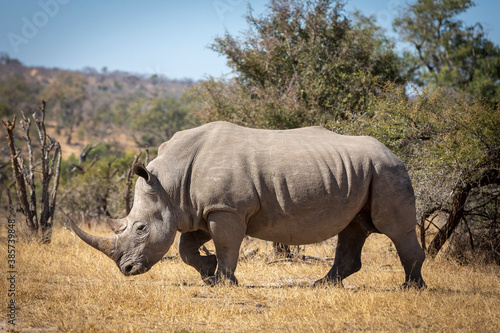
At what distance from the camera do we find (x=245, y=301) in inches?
245

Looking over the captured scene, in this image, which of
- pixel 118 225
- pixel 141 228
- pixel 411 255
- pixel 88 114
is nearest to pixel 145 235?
pixel 141 228

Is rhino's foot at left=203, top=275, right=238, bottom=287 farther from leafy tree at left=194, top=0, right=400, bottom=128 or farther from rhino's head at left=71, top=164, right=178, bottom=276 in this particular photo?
leafy tree at left=194, top=0, right=400, bottom=128

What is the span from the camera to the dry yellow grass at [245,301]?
5.20m

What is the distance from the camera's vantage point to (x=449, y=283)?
754 centimetres

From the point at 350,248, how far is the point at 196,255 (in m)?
2.23

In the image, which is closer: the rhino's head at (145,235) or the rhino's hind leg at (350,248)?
the rhino's head at (145,235)

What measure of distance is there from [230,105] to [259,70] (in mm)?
1121

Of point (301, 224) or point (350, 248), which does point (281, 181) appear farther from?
point (350, 248)

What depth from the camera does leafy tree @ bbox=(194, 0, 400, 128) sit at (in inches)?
447

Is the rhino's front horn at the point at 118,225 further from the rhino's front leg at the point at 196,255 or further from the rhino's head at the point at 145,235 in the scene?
the rhino's front leg at the point at 196,255

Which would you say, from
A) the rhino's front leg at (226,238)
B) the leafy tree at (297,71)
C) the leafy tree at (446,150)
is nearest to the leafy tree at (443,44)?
the leafy tree at (297,71)

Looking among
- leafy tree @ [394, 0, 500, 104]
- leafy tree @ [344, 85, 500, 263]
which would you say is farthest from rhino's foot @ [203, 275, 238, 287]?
leafy tree @ [394, 0, 500, 104]

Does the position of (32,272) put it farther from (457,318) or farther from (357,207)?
(457,318)

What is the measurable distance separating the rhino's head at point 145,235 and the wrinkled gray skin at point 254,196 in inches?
0.5
